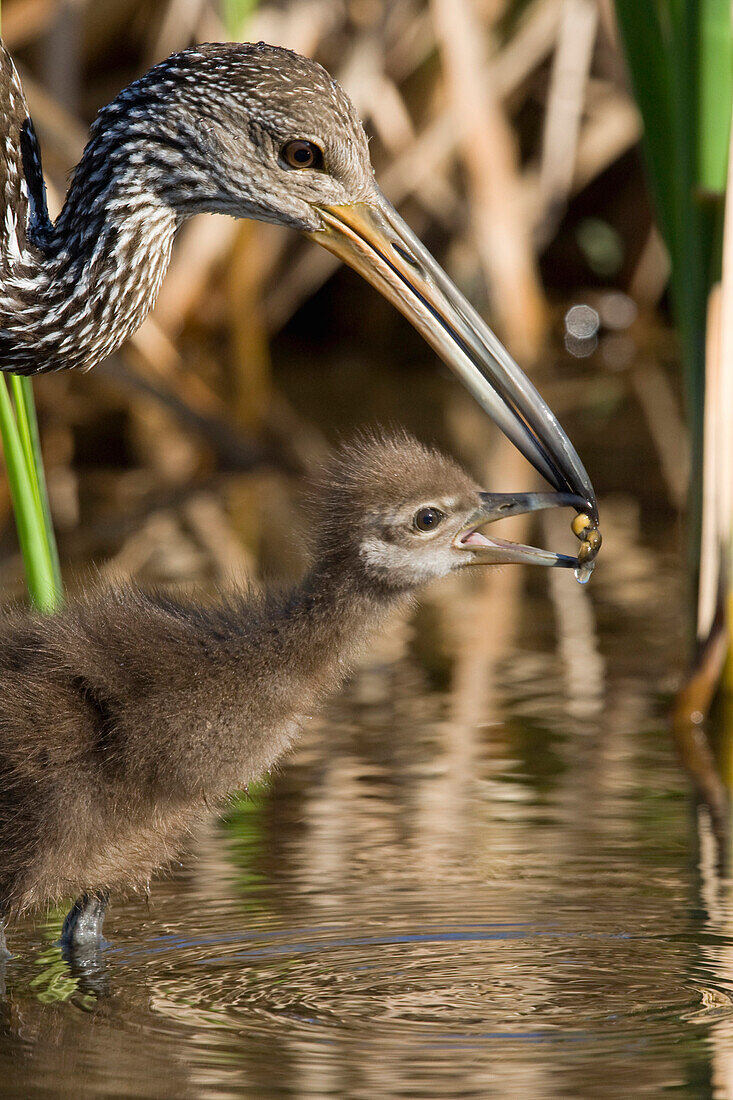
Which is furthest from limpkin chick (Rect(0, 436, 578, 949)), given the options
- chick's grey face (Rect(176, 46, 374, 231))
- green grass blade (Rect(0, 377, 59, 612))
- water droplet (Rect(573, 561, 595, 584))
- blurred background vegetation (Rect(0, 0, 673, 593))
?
blurred background vegetation (Rect(0, 0, 673, 593))

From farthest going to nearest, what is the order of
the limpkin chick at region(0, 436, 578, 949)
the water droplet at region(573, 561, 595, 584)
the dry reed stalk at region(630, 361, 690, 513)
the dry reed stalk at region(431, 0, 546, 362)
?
the dry reed stalk at region(431, 0, 546, 362) → the dry reed stalk at region(630, 361, 690, 513) → the water droplet at region(573, 561, 595, 584) → the limpkin chick at region(0, 436, 578, 949)

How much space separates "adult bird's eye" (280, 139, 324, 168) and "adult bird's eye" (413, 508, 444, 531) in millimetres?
853

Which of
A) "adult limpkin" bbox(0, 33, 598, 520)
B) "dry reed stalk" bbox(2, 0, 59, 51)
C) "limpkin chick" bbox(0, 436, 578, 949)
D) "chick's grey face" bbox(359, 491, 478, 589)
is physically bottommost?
"limpkin chick" bbox(0, 436, 578, 949)

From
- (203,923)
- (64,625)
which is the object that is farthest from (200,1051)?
(64,625)

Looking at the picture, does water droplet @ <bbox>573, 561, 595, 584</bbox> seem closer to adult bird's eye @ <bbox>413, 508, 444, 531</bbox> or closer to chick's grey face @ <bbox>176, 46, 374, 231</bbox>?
adult bird's eye @ <bbox>413, 508, 444, 531</bbox>

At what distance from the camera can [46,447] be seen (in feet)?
Answer: 34.8

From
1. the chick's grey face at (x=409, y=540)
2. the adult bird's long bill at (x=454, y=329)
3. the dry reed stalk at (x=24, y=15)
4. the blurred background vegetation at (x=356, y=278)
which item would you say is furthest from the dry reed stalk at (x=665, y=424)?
the chick's grey face at (x=409, y=540)

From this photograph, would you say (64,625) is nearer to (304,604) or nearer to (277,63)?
(304,604)

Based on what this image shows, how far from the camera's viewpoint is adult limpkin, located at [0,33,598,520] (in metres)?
4.45

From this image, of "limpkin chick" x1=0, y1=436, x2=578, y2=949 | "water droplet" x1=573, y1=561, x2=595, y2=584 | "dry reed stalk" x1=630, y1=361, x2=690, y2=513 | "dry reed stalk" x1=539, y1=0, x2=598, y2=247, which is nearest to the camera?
"limpkin chick" x1=0, y1=436, x2=578, y2=949

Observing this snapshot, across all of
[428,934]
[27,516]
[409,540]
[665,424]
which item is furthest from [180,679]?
[665,424]

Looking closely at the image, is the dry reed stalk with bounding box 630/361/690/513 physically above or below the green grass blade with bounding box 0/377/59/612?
above

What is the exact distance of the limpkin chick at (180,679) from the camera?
392 centimetres

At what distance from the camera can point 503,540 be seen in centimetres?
427
